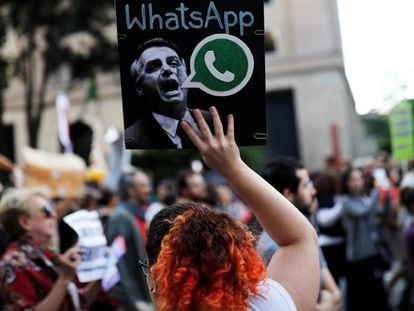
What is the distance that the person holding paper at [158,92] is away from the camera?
7.57ft

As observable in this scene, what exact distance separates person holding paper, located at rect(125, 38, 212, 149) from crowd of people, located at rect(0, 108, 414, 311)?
0.35ft

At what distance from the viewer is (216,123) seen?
2.19 m

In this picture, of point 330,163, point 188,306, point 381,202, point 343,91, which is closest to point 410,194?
point 381,202

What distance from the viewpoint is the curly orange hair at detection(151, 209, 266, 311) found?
1.94 metres

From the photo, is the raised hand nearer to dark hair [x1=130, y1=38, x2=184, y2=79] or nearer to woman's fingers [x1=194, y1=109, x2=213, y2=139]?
woman's fingers [x1=194, y1=109, x2=213, y2=139]

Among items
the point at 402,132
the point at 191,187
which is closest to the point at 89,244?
the point at 191,187

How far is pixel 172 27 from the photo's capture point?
2346 mm

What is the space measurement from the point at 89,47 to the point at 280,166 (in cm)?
1738

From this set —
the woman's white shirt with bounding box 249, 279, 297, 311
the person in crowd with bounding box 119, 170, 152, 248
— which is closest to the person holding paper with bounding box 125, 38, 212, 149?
the woman's white shirt with bounding box 249, 279, 297, 311

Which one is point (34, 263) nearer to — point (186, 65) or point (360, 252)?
point (186, 65)

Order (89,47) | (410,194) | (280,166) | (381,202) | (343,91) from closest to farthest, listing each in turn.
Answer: (280,166), (410,194), (381,202), (89,47), (343,91)

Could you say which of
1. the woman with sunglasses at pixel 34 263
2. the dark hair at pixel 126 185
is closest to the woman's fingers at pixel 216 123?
the woman with sunglasses at pixel 34 263

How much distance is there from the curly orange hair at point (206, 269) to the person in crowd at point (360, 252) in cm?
606

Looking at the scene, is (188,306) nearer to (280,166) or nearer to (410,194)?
(280,166)
